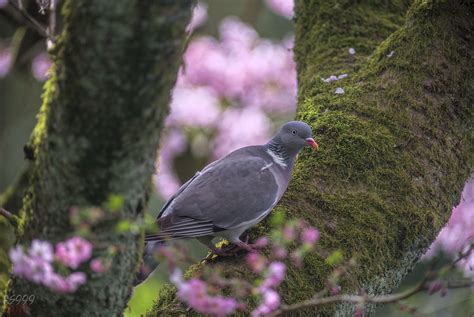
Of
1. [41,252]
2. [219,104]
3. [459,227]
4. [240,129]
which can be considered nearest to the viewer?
[41,252]

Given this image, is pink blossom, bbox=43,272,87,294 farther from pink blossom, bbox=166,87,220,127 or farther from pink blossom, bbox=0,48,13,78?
pink blossom, bbox=166,87,220,127

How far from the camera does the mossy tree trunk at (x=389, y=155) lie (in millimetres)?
2881

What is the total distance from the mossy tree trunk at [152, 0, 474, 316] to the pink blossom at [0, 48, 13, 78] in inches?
147

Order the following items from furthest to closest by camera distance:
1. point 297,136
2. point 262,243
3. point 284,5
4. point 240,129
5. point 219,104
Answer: point 219,104 < point 284,5 < point 240,129 < point 297,136 < point 262,243

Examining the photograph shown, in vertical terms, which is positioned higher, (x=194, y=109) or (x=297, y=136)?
(x=194, y=109)

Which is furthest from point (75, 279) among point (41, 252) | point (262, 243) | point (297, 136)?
point (297, 136)

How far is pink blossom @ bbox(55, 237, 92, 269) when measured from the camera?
188cm

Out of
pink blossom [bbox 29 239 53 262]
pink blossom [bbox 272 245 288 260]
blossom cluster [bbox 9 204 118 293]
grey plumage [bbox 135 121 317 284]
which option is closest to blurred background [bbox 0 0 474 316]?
grey plumage [bbox 135 121 317 284]

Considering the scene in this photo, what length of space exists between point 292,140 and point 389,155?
25.1 inches

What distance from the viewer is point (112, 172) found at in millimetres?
1959

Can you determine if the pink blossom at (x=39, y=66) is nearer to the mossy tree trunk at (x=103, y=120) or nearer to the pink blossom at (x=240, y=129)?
the pink blossom at (x=240, y=129)

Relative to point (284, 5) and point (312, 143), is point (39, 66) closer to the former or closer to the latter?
point (284, 5)

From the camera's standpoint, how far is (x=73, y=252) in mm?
1889

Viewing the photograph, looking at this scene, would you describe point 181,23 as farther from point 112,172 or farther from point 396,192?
point 396,192
